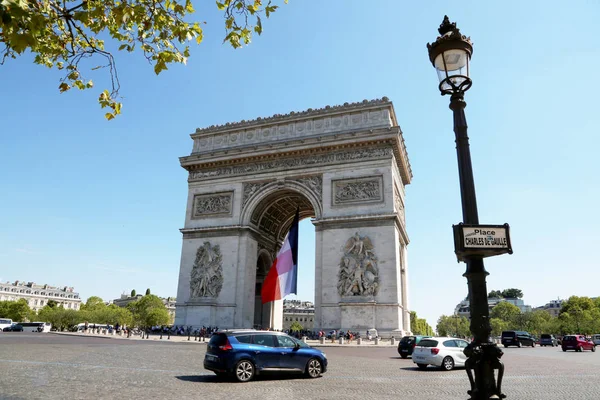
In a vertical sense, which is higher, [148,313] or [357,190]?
[357,190]

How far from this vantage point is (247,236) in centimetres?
3262

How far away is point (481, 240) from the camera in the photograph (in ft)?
13.5

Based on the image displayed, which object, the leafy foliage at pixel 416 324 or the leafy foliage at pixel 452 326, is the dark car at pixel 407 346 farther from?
the leafy foliage at pixel 452 326

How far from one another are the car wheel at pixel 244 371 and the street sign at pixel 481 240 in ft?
23.3

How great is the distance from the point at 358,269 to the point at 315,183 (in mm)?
7585

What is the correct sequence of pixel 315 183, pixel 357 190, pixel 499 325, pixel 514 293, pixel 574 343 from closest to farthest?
pixel 357 190 → pixel 574 343 → pixel 315 183 → pixel 499 325 → pixel 514 293

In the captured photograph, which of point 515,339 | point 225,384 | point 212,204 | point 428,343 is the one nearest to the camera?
point 225,384

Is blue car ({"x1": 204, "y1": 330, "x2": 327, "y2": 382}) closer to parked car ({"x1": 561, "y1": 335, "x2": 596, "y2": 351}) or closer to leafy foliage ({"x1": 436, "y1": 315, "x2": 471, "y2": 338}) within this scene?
parked car ({"x1": 561, "y1": 335, "x2": 596, "y2": 351})

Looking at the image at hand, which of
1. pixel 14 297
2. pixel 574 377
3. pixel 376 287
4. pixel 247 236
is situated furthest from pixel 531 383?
pixel 14 297

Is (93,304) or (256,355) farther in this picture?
(93,304)

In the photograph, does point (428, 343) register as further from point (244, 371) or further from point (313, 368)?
point (244, 371)

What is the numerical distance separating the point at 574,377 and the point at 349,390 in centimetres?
751

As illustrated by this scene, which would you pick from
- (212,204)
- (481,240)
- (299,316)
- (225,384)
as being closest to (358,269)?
(212,204)

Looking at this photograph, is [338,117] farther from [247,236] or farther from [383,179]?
[247,236]
